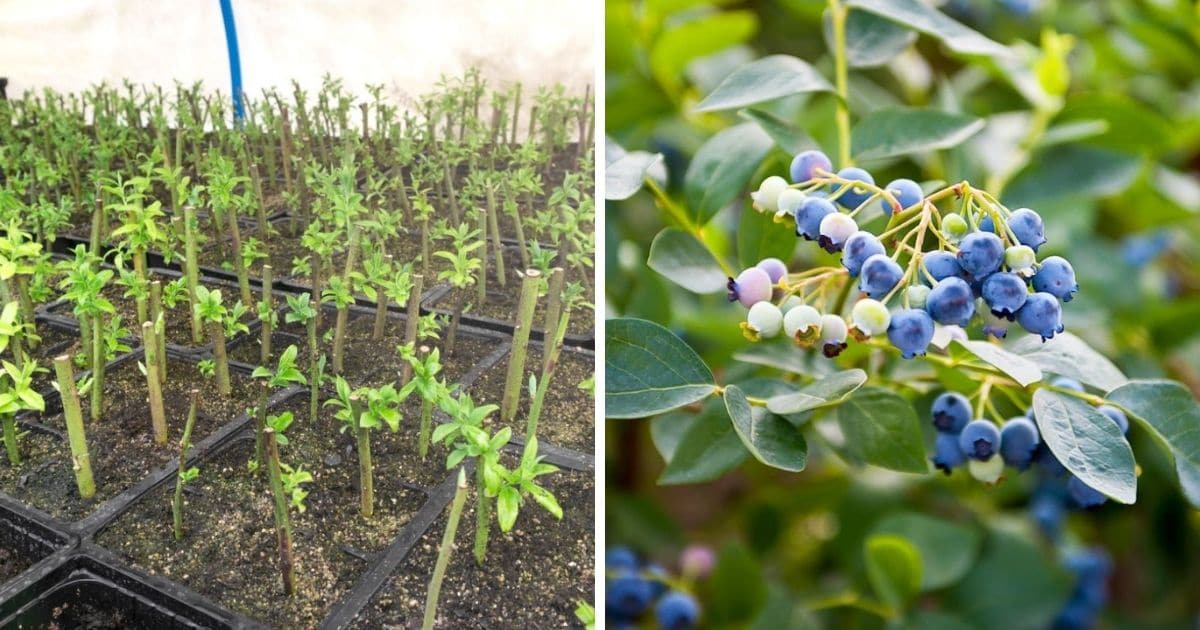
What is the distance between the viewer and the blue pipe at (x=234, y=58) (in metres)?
0.62

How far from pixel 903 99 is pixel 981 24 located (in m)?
0.17

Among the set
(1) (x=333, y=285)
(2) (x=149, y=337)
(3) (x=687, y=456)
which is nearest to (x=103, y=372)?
(2) (x=149, y=337)

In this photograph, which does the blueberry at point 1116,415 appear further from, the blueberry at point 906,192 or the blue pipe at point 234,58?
the blue pipe at point 234,58

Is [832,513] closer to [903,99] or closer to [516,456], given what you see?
[903,99]

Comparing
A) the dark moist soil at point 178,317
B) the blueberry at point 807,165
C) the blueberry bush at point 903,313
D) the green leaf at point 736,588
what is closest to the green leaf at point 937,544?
the blueberry bush at point 903,313

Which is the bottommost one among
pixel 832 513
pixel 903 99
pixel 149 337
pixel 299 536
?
pixel 832 513

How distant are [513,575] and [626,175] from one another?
24 cm

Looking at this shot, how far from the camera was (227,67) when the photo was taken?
0.64 metres

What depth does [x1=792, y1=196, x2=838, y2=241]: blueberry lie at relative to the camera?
440 millimetres

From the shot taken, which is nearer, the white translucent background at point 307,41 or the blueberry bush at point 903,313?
the blueberry bush at point 903,313

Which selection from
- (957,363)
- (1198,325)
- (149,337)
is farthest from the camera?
(1198,325)

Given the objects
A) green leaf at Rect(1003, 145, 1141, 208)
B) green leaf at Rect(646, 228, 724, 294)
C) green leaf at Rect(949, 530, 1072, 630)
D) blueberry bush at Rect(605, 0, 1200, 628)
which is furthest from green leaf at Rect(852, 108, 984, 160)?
green leaf at Rect(949, 530, 1072, 630)

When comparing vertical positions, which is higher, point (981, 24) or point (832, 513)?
point (981, 24)

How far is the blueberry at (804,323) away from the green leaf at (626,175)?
11cm
